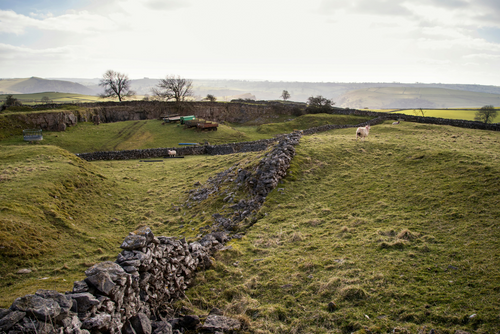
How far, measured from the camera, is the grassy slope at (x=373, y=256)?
707 cm

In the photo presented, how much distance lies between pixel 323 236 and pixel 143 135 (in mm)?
42186

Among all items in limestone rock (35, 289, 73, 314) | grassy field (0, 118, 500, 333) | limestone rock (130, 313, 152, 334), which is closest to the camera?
limestone rock (35, 289, 73, 314)

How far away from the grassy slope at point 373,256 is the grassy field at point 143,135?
30587 mm

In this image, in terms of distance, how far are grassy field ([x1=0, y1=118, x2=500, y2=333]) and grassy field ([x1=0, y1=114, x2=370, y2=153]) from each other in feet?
64.8

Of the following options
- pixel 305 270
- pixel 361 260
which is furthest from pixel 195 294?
pixel 361 260

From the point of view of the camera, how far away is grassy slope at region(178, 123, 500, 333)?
707 centimetres

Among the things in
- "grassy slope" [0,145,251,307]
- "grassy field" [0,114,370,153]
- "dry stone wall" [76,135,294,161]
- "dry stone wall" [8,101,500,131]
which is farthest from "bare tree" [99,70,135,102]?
"grassy slope" [0,145,251,307]

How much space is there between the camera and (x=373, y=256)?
30.8 ft

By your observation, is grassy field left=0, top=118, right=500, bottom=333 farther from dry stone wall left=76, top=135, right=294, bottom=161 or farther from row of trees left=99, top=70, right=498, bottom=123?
row of trees left=99, top=70, right=498, bottom=123

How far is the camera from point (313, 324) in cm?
711

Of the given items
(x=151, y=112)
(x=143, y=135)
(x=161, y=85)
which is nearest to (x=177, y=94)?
(x=161, y=85)

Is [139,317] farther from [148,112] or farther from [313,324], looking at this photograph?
[148,112]

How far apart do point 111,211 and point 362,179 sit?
16957 millimetres

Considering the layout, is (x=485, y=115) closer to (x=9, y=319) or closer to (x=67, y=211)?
(x=67, y=211)
